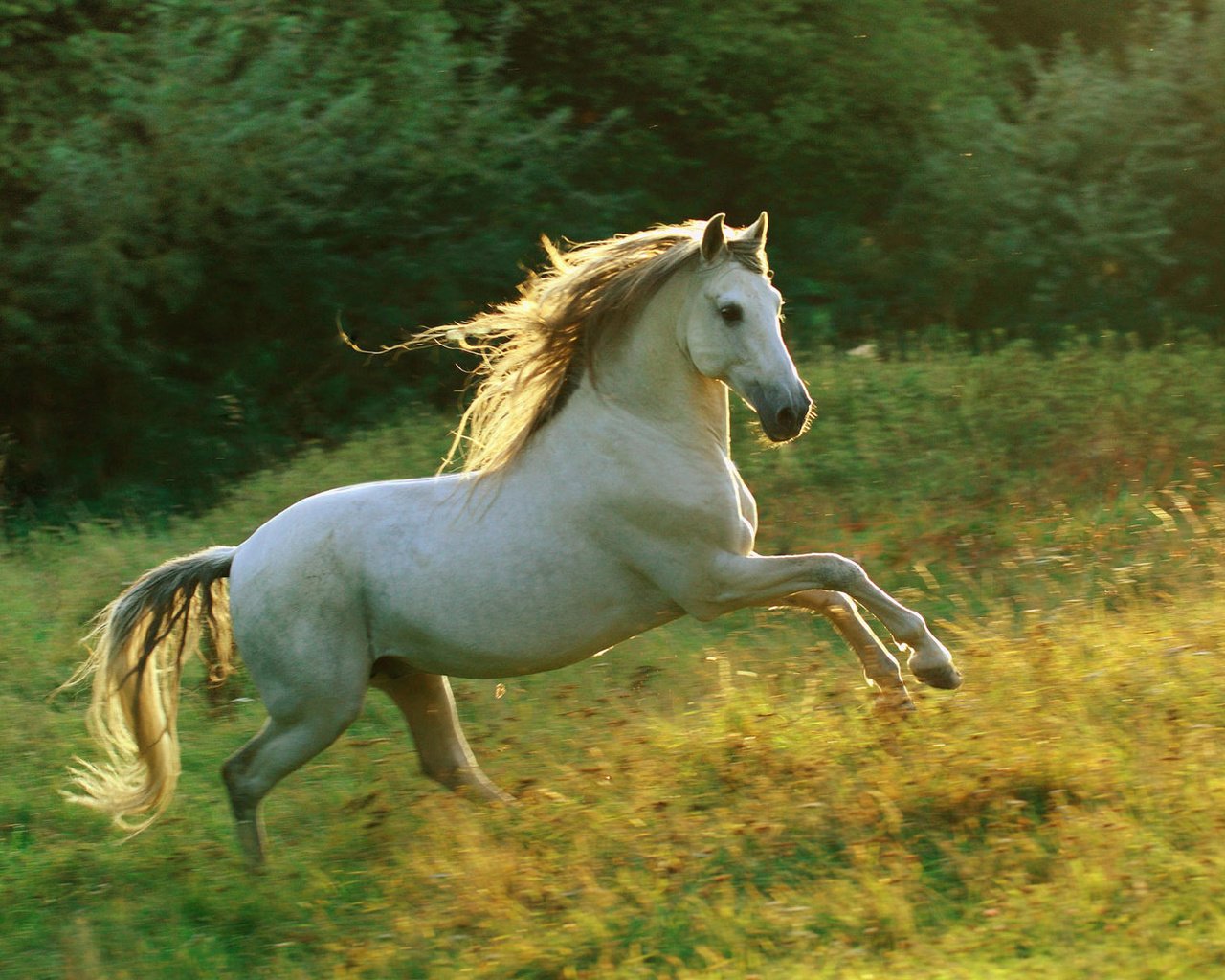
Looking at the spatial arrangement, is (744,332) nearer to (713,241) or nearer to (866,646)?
(713,241)

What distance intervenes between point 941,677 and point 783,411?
3.36 feet

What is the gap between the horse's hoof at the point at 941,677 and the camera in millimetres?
4863

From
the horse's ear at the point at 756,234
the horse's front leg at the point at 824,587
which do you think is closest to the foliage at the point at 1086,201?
the horse's ear at the point at 756,234

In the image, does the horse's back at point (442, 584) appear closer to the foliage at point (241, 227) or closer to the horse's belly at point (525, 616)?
the horse's belly at point (525, 616)

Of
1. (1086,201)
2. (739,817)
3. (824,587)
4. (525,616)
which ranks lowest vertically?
(1086,201)

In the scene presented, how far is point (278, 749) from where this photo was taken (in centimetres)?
539

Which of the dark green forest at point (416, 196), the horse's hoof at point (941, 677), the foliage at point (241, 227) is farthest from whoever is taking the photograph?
the dark green forest at point (416, 196)

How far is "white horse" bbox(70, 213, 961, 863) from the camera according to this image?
16.5 feet

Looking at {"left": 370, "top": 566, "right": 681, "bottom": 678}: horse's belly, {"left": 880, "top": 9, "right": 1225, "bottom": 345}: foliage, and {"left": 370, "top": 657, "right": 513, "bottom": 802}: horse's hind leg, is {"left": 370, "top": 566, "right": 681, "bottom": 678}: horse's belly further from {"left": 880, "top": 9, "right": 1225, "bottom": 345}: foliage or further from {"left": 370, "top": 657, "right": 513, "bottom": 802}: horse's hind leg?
{"left": 880, "top": 9, "right": 1225, "bottom": 345}: foliage

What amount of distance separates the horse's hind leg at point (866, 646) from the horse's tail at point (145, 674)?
2.25m

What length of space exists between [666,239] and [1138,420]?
6.19m

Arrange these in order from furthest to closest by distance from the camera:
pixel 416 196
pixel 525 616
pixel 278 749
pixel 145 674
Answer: pixel 416 196 < pixel 145 674 < pixel 278 749 < pixel 525 616

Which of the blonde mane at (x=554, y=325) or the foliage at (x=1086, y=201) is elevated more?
the blonde mane at (x=554, y=325)

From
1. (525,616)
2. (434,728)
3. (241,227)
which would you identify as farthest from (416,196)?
(525,616)
